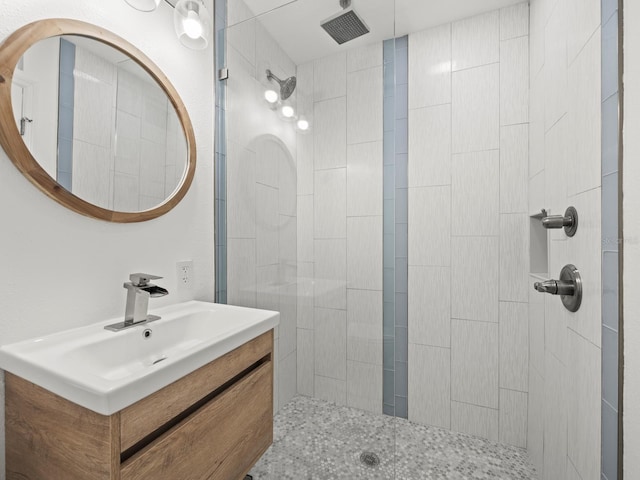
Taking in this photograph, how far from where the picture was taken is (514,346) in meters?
1.68

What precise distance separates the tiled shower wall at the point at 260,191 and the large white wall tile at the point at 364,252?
25cm

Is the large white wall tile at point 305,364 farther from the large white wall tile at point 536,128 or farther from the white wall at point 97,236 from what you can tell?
the large white wall tile at point 536,128

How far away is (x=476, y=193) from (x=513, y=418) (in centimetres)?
130

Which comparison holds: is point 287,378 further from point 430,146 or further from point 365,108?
point 430,146

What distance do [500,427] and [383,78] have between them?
197 centimetres

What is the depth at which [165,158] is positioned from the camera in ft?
4.15

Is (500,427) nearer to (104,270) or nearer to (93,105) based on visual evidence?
(104,270)

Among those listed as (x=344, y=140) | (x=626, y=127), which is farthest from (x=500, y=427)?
(x=344, y=140)

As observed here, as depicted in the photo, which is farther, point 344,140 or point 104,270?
point 344,140

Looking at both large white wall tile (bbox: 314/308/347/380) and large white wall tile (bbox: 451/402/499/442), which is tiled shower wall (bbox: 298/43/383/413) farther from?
large white wall tile (bbox: 451/402/499/442)

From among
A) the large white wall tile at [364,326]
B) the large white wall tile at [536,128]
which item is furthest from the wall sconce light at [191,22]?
the large white wall tile at [536,128]

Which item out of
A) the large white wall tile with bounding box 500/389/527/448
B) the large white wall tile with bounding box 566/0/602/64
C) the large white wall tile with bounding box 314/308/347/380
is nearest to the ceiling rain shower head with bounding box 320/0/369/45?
the large white wall tile with bounding box 566/0/602/64

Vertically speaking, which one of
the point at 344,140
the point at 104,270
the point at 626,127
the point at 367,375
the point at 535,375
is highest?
the point at 344,140

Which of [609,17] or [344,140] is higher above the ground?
[609,17]
